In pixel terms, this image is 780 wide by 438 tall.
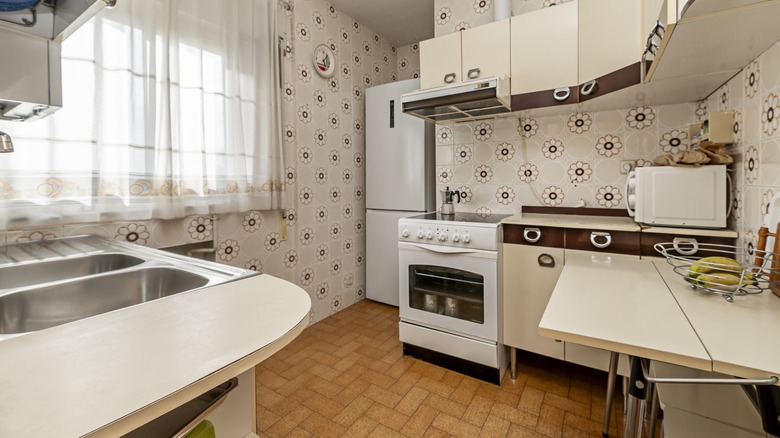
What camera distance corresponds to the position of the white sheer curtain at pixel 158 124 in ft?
4.41

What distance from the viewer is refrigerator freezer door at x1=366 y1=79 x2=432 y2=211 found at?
283 cm

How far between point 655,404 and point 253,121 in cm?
235

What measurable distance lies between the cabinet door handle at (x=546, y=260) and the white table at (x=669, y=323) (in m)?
0.67

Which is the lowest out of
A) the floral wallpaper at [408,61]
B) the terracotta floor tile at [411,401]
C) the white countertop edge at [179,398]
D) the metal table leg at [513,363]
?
the terracotta floor tile at [411,401]

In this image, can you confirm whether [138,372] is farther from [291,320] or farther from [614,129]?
[614,129]

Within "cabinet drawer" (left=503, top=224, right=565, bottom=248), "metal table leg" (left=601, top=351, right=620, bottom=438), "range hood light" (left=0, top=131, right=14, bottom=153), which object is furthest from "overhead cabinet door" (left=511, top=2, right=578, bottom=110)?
"range hood light" (left=0, top=131, right=14, bottom=153)

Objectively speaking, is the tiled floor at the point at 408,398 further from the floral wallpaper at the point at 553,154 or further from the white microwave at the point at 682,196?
the floral wallpaper at the point at 553,154

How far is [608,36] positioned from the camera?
1718 millimetres

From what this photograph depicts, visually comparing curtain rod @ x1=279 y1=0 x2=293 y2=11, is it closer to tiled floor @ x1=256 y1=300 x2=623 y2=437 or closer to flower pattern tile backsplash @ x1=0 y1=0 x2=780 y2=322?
flower pattern tile backsplash @ x1=0 y1=0 x2=780 y2=322

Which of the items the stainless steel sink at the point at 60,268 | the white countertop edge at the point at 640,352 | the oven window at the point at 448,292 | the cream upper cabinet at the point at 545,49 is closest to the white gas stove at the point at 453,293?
the oven window at the point at 448,292

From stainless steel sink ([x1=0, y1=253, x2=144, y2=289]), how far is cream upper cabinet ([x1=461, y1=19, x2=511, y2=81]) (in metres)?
2.03

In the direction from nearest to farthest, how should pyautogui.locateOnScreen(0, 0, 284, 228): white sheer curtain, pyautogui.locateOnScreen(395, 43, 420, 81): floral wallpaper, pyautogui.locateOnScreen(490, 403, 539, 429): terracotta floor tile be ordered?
pyautogui.locateOnScreen(0, 0, 284, 228): white sheer curtain < pyautogui.locateOnScreen(490, 403, 539, 429): terracotta floor tile < pyautogui.locateOnScreen(395, 43, 420, 81): floral wallpaper

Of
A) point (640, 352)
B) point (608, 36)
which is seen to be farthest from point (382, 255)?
point (640, 352)

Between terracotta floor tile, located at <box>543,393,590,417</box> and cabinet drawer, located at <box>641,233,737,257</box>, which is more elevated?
cabinet drawer, located at <box>641,233,737,257</box>
